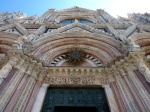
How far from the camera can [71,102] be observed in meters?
6.34

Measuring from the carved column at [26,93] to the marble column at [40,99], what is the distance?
1.15 feet

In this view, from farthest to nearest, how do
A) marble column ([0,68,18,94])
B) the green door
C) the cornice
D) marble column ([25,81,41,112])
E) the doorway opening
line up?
the cornice, the doorway opening, the green door, marble column ([25,81,41,112]), marble column ([0,68,18,94])

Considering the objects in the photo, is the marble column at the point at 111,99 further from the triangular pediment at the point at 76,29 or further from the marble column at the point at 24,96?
the triangular pediment at the point at 76,29

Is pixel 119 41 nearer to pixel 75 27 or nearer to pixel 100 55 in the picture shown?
pixel 100 55

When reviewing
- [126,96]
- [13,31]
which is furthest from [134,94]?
[13,31]

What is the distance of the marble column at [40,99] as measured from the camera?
5.74 meters

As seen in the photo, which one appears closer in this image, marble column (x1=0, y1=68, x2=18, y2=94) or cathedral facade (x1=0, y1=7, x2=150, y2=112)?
marble column (x1=0, y1=68, x2=18, y2=94)

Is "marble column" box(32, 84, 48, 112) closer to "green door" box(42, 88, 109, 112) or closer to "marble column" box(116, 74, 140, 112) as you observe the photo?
"green door" box(42, 88, 109, 112)

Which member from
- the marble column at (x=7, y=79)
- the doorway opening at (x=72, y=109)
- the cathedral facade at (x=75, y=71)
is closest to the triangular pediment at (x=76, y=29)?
the cathedral facade at (x=75, y=71)

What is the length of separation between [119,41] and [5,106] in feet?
17.5

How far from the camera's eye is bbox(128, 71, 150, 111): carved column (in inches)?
192

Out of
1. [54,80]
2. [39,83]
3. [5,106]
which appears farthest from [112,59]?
[5,106]

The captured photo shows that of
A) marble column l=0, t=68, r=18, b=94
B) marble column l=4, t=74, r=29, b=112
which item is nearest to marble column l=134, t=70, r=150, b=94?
marble column l=4, t=74, r=29, b=112

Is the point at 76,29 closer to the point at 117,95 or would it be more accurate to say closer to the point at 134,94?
the point at 117,95
